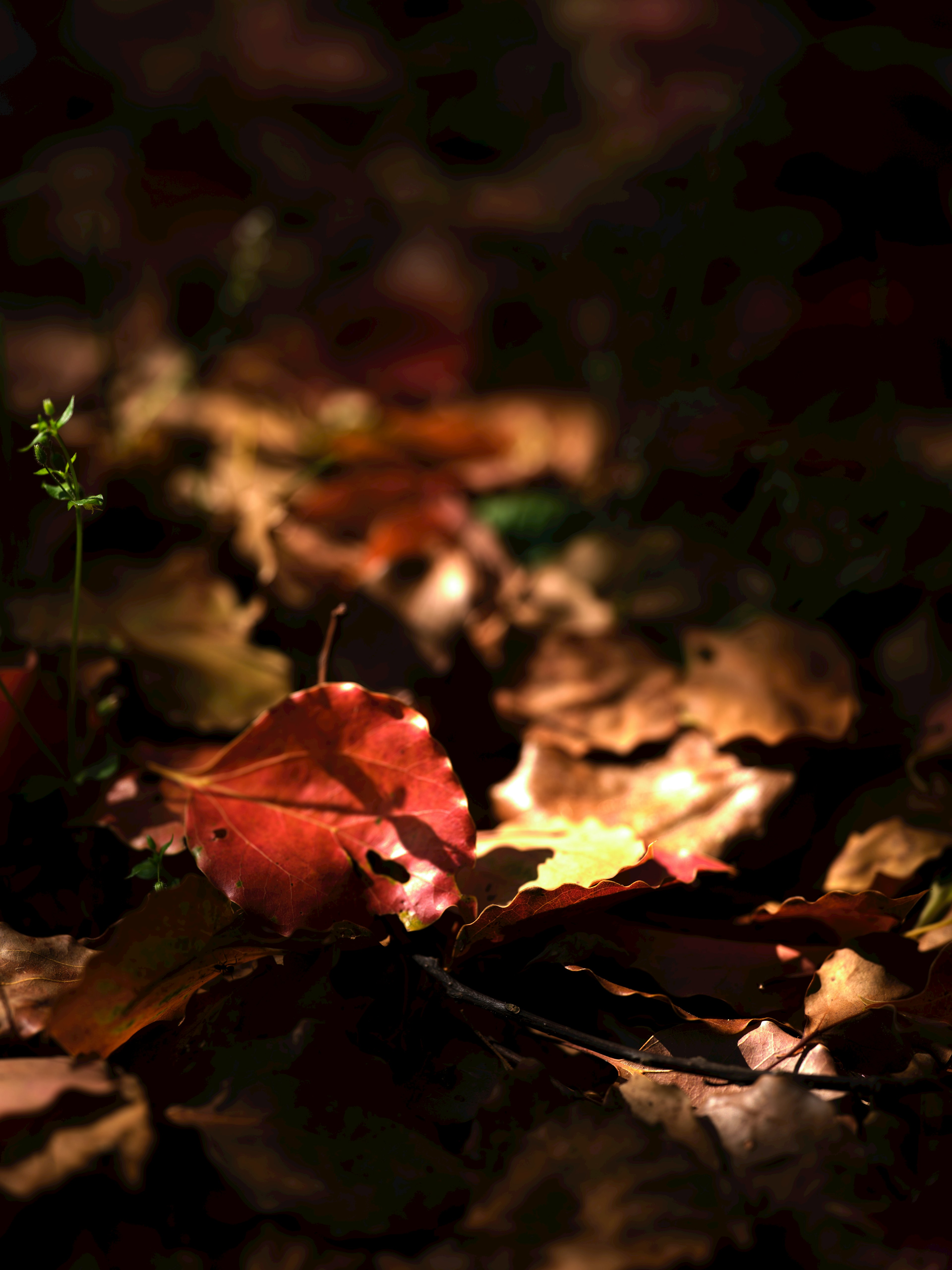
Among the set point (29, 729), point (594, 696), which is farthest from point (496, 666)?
point (29, 729)

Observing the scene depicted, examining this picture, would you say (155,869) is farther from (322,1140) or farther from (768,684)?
(768,684)

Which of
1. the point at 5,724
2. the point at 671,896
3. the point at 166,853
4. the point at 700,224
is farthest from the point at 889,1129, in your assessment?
the point at 700,224

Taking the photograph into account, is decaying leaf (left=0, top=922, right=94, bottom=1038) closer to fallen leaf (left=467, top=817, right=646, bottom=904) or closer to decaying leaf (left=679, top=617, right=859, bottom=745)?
fallen leaf (left=467, top=817, right=646, bottom=904)

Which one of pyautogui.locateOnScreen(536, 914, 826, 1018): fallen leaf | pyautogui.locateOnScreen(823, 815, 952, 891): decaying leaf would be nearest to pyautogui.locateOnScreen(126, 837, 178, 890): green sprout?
pyautogui.locateOnScreen(536, 914, 826, 1018): fallen leaf

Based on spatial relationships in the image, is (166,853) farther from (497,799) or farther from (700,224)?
(700,224)

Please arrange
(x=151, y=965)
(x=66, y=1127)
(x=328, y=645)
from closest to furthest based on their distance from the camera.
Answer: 1. (x=66, y=1127)
2. (x=151, y=965)
3. (x=328, y=645)

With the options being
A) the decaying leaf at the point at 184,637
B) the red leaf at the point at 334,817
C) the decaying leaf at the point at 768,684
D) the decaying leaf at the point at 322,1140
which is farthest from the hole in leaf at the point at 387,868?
the decaying leaf at the point at 768,684

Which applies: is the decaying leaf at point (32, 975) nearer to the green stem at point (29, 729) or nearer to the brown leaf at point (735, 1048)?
the green stem at point (29, 729)

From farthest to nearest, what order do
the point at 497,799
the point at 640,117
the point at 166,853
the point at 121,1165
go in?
the point at 640,117, the point at 497,799, the point at 166,853, the point at 121,1165
